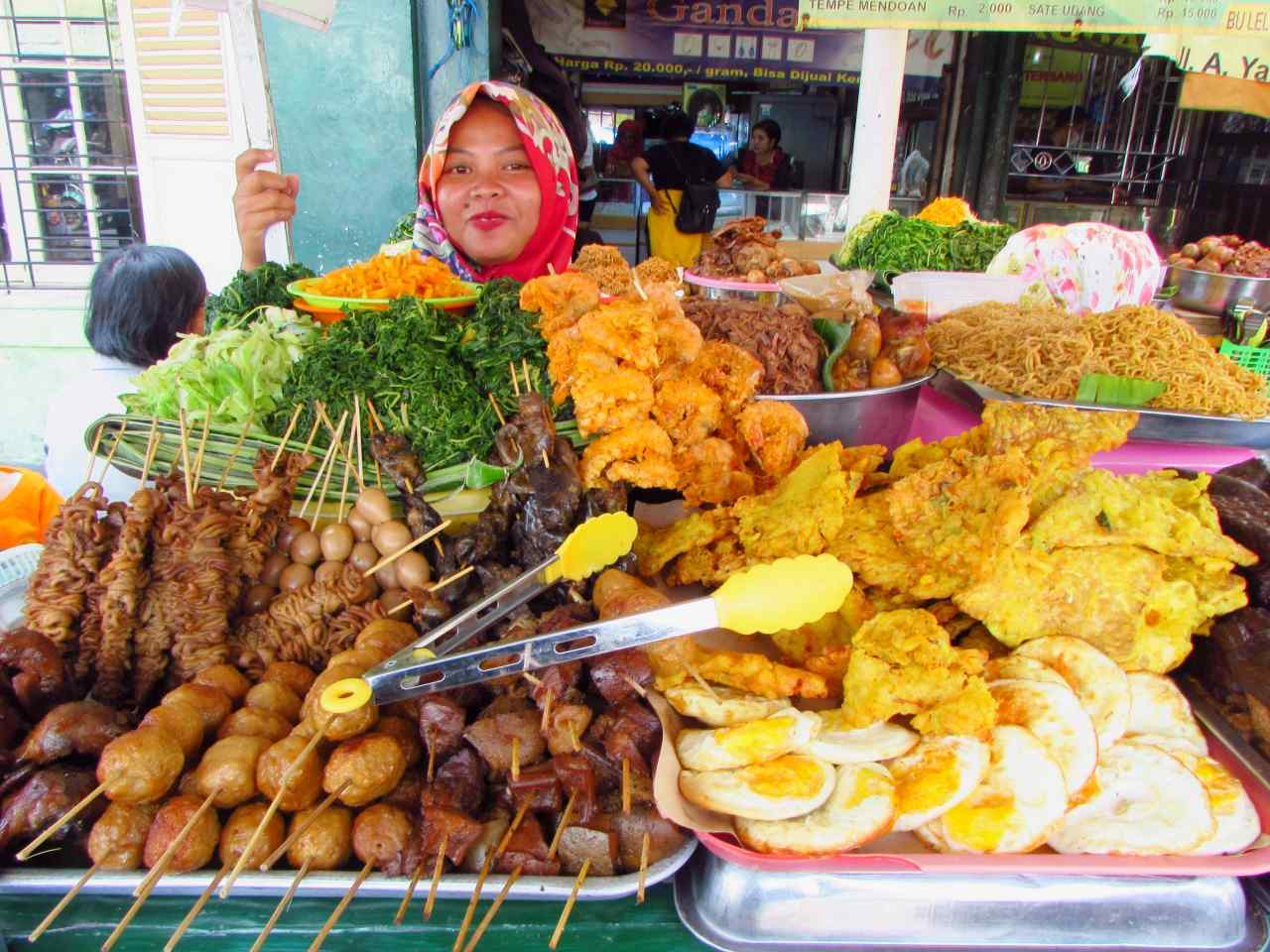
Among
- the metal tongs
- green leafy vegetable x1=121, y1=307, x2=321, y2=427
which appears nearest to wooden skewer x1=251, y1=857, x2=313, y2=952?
the metal tongs

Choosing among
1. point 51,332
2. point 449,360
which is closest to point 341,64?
point 51,332

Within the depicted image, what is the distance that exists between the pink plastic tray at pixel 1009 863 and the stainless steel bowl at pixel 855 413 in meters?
1.22

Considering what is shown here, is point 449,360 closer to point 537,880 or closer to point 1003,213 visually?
point 537,880

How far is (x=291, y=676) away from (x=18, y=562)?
40.1 inches

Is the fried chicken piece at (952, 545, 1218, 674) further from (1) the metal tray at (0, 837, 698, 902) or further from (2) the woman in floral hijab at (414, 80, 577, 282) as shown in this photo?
(2) the woman in floral hijab at (414, 80, 577, 282)

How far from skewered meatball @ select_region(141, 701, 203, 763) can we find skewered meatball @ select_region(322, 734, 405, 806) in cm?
29

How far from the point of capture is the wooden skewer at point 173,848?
1214 millimetres

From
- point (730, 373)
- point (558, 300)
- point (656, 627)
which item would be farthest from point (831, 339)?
point (656, 627)

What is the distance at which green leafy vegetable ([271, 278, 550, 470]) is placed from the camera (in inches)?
86.4

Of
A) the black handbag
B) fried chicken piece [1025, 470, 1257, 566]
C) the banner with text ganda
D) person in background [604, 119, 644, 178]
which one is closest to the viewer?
fried chicken piece [1025, 470, 1257, 566]

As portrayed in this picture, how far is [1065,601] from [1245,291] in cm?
574

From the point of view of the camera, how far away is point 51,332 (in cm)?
662

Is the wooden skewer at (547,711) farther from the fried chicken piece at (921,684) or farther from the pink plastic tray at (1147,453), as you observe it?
the pink plastic tray at (1147,453)

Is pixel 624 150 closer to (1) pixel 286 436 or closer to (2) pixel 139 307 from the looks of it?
(2) pixel 139 307
